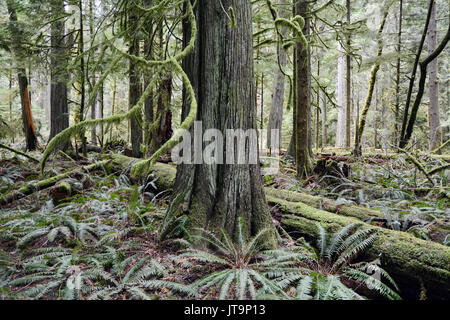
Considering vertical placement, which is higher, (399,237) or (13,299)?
(399,237)

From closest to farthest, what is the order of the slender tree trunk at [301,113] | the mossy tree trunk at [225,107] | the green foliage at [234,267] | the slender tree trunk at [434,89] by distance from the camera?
the green foliage at [234,267], the mossy tree trunk at [225,107], the slender tree trunk at [301,113], the slender tree trunk at [434,89]

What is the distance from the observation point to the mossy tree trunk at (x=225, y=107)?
3.29 metres

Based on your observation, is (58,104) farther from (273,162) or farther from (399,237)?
(399,237)

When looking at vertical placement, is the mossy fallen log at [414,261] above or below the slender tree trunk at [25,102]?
below

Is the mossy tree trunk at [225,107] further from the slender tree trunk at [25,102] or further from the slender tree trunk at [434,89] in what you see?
the slender tree trunk at [434,89]

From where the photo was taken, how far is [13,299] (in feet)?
7.38

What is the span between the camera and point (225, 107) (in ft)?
10.8

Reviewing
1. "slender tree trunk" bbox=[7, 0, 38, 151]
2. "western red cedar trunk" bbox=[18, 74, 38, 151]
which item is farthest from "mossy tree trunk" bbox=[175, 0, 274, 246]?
"western red cedar trunk" bbox=[18, 74, 38, 151]

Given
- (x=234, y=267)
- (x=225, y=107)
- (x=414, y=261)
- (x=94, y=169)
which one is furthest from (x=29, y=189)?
(x=414, y=261)

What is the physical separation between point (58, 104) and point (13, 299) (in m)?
8.62

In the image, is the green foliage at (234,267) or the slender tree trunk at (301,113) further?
the slender tree trunk at (301,113)

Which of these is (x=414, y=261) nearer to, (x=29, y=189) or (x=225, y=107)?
(x=225, y=107)

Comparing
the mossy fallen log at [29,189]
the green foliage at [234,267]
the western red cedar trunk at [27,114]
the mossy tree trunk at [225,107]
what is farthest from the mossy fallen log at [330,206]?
the western red cedar trunk at [27,114]
